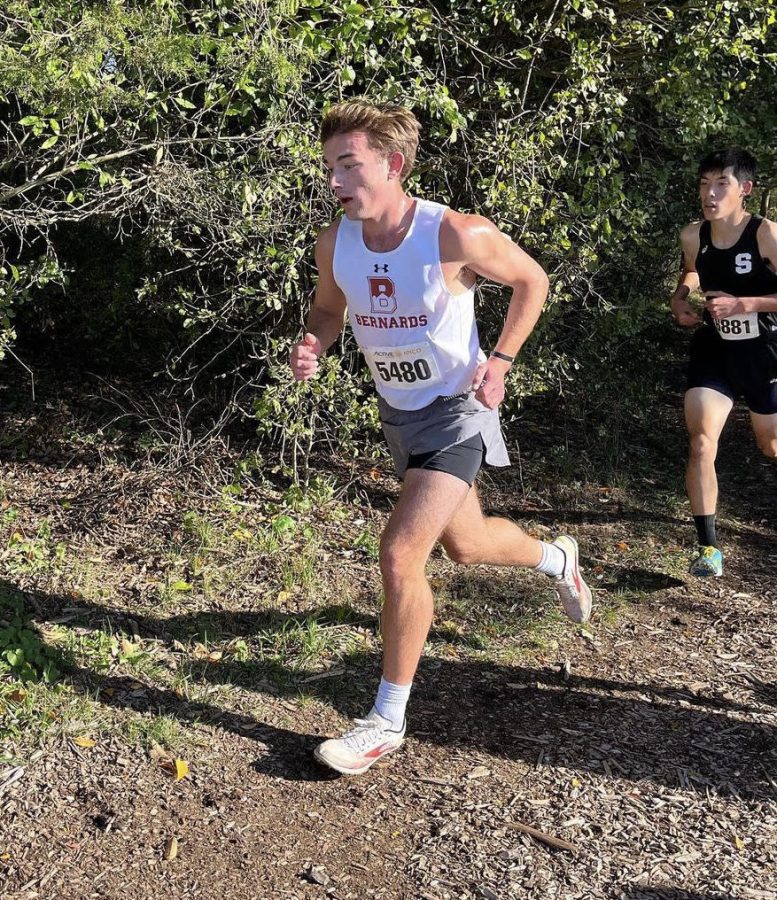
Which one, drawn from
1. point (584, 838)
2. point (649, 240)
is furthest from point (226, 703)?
point (649, 240)

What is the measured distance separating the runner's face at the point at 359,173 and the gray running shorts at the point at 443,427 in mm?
691

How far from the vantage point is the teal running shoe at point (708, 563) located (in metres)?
5.12

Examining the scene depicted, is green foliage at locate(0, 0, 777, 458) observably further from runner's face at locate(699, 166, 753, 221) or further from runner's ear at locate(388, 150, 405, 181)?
runner's ear at locate(388, 150, 405, 181)

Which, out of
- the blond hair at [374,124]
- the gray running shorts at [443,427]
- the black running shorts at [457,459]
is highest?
the blond hair at [374,124]

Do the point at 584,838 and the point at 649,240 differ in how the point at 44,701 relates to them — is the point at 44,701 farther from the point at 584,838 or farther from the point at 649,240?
the point at 649,240

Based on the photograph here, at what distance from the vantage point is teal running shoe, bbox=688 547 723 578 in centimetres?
512

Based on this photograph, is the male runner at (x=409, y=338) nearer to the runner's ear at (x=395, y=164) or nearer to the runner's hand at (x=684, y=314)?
the runner's ear at (x=395, y=164)

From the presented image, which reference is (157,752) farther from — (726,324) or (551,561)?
(726,324)

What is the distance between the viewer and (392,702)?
11.5 feet

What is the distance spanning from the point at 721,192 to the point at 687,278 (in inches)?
21.6

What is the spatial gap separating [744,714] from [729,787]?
54 cm

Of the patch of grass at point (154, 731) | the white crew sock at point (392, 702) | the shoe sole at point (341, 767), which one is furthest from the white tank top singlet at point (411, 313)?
the patch of grass at point (154, 731)

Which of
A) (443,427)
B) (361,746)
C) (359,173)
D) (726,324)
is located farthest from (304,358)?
(726,324)

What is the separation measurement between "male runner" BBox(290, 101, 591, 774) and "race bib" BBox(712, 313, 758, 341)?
1.96m
